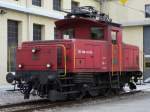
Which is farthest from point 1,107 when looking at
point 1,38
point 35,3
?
point 35,3

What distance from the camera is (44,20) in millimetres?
30016

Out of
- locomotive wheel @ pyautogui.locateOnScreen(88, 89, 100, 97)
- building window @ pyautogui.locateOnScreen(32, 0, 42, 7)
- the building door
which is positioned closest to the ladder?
locomotive wheel @ pyautogui.locateOnScreen(88, 89, 100, 97)

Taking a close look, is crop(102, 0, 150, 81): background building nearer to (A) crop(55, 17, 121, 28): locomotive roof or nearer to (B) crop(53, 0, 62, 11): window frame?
(B) crop(53, 0, 62, 11): window frame

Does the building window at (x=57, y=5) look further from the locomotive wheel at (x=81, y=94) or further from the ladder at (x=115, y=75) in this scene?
the locomotive wheel at (x=81, y=94)

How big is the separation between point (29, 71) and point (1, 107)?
2.05m

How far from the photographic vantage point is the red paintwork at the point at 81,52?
17094 millimetres

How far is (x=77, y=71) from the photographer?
17.3 metres

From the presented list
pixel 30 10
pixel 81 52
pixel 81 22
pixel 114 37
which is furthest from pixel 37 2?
pixel 81 52

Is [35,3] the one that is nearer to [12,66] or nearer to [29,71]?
[12,66]

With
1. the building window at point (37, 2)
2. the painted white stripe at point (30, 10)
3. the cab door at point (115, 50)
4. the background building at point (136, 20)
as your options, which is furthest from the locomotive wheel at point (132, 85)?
the background building at point (136, 20)

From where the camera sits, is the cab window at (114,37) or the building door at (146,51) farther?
the building door at (146,51)

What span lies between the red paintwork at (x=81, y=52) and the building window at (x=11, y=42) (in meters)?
7.90

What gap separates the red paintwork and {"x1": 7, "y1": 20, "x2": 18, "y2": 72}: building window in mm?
7900

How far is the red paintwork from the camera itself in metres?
17.1
